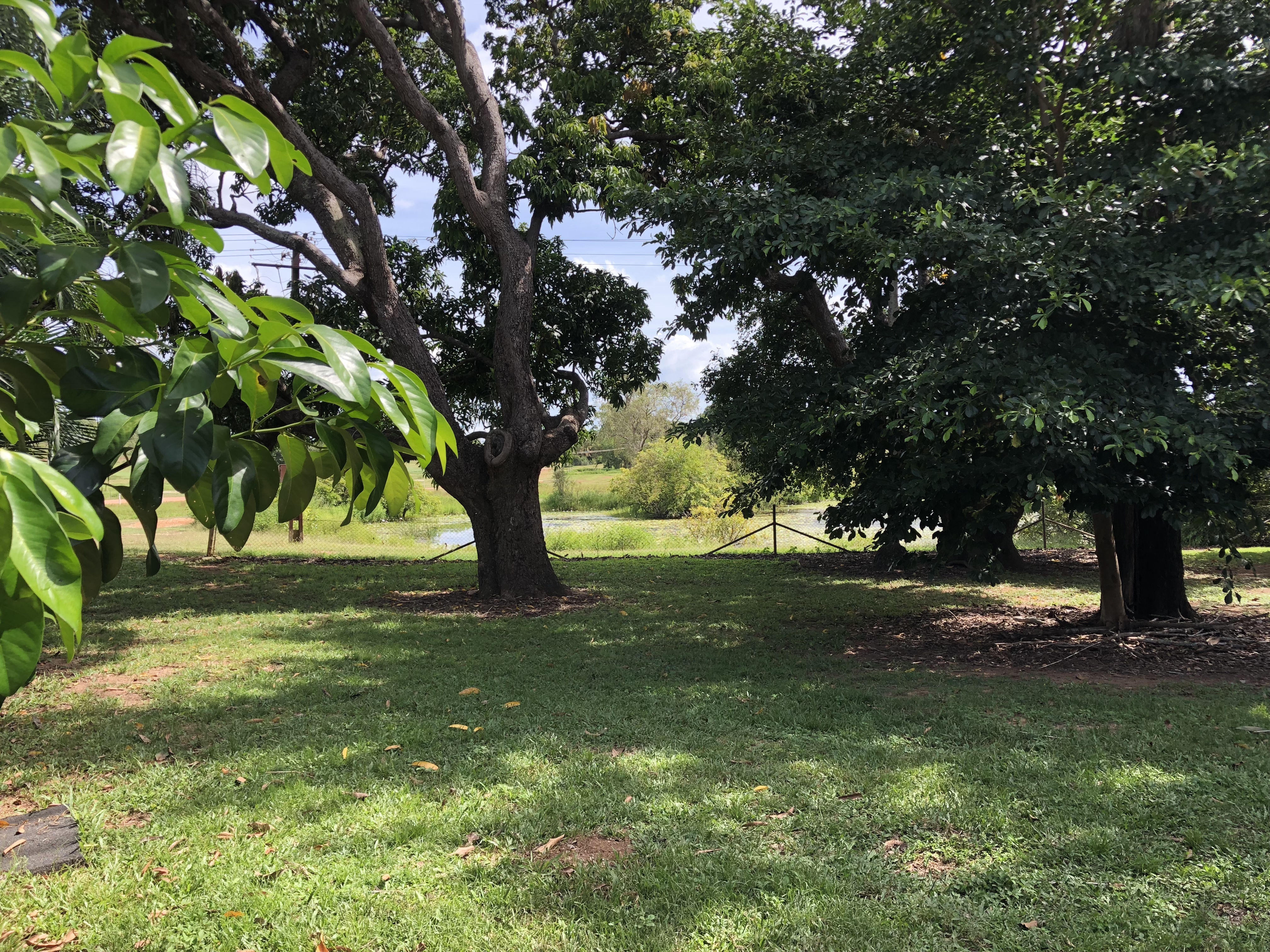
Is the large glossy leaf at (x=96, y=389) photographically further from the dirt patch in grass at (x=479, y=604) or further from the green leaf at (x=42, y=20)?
the dirt patch in grass at (x=479, y=604)

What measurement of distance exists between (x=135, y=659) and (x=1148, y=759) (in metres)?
7.65

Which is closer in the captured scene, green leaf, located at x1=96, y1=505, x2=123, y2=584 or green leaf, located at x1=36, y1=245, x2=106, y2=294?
green leaf, located at x1=36, y1=245, x2=106, y2=294

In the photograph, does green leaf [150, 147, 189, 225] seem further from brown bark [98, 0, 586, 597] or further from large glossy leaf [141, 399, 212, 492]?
brown bark [98, 0, 586, 597]

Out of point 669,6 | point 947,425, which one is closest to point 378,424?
point 947,425

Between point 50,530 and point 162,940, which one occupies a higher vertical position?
point 50,530

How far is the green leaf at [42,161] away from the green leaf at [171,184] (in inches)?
2.6

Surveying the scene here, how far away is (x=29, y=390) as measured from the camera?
2.88 ft

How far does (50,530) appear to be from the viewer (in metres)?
0.63

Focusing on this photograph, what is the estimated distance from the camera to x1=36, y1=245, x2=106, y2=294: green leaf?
70 centimetres

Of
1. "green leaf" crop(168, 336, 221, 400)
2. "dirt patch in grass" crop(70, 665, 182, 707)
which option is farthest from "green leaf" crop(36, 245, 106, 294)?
"dirt patch in grass" crop(70, 665, 182, 707)

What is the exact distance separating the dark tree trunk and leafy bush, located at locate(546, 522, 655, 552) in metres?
11.8

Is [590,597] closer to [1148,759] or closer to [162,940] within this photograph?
[1148,759]

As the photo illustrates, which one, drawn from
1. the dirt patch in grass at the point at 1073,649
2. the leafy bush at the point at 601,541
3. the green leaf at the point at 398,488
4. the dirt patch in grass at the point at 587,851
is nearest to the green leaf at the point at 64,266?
the green leaf at the point at 398,488

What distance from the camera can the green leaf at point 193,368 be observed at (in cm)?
75
